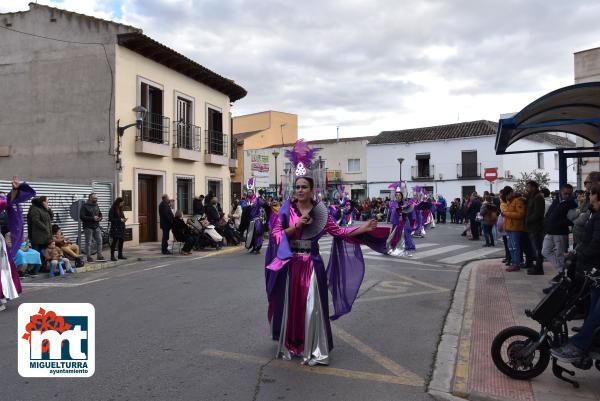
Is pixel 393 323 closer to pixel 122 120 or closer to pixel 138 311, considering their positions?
pixel 138 311

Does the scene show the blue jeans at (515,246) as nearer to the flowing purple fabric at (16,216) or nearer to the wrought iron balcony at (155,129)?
the flowing purple fabric at (16,216)

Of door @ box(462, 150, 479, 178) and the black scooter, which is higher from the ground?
door @ box(462, 150, 479, 178)

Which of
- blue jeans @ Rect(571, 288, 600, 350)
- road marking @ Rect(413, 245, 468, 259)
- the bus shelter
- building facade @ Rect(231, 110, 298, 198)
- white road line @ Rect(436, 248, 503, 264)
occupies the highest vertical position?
building facade @ Rect(231, 110, 298, 198)

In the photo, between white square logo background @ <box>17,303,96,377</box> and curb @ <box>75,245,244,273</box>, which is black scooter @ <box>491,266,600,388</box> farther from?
curb @ <box>75,245,244,273</box>

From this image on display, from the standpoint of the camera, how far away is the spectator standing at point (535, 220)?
955cm

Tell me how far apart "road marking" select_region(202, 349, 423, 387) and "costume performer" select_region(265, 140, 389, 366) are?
9 cm

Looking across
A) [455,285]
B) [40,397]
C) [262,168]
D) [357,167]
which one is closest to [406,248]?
[455,285]

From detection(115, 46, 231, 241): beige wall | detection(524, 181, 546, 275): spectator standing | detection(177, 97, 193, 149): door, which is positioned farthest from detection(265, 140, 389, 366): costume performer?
detection(177, 97, 193, 149): door

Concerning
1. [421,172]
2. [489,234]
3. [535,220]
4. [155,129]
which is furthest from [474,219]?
[421,172]

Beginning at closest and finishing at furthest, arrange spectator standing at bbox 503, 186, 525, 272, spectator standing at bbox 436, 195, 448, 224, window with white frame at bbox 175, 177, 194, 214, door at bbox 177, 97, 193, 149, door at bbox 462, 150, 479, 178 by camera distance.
→ spectator standing at bbox 503, 186, 525, 272, door at bbox 177, 97, 193, 149, window with white frame at bbox 175, 177, 194, 214, spectator standing at bbox 436, 195, 448, 224, door at bbox 462, 150, 479, 178

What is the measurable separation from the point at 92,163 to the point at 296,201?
13.5 m

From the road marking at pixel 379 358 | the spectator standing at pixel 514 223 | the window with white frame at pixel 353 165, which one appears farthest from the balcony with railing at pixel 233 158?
the window with white frame at pixel 353 165

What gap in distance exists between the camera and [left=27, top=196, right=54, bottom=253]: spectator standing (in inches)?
416

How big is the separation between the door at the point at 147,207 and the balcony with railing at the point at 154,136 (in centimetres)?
110
